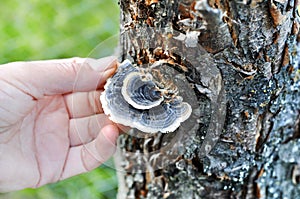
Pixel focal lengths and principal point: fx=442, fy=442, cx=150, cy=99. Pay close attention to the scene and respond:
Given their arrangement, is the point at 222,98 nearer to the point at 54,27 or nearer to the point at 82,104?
the point at 82,104

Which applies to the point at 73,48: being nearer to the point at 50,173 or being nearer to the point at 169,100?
the point at 50,173

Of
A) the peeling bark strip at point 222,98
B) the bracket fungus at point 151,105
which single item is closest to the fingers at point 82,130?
the peeling bark strip at point 222,98

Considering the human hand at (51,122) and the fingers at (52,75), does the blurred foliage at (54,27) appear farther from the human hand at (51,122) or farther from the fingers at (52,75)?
the fingers at (52,75)

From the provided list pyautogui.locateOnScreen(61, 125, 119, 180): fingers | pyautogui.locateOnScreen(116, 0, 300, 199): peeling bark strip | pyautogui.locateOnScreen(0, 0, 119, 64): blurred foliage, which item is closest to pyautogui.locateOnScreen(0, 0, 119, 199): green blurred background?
pyautogui.locateOnScreen(0, 0, 119, 64): blurred foliage

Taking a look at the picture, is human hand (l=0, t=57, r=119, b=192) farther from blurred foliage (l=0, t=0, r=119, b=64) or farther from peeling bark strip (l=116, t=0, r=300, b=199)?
blurred foliage (l=0, t=0, r=119, b=64)

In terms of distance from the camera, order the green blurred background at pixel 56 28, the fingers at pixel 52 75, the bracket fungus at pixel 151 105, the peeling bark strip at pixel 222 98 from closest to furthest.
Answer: the peeling bark strip at pixel 222 98 < the bracket fungus at pixel 151 105 < the fingers at pixel 52 75 < the green blurred background at pixel 56 28

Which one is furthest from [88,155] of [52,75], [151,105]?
[151,105]

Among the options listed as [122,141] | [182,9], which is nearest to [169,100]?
[182,9]
